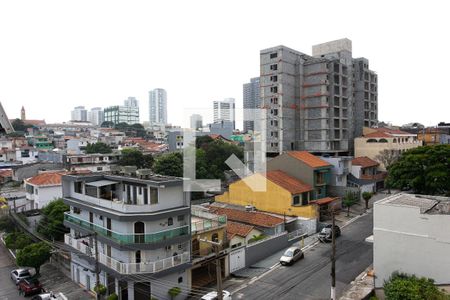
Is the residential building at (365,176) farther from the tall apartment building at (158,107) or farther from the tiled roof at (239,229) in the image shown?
the tall apartment building at (158,107)

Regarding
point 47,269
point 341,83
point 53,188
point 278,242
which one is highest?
point 341,83

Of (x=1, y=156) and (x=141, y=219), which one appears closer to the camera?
(x=141, y=219)

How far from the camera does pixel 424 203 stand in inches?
620

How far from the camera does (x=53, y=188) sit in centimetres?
3116

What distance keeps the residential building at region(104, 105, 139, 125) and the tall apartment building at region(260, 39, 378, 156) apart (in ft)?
339

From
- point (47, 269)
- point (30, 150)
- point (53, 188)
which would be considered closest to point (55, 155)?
point (30, 150)

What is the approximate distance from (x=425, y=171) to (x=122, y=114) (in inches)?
5071

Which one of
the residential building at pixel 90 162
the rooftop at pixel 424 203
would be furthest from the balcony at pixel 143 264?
the residential building at pixel 90 162

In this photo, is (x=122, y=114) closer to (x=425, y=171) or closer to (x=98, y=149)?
(x=98, y=149)

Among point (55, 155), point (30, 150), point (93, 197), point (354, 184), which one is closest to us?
point (93, 197)

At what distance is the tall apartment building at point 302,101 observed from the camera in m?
47.2

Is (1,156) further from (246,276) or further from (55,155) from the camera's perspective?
(246,276)

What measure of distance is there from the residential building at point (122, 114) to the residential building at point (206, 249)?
128134 mm

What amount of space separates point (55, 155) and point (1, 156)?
10.8 m
